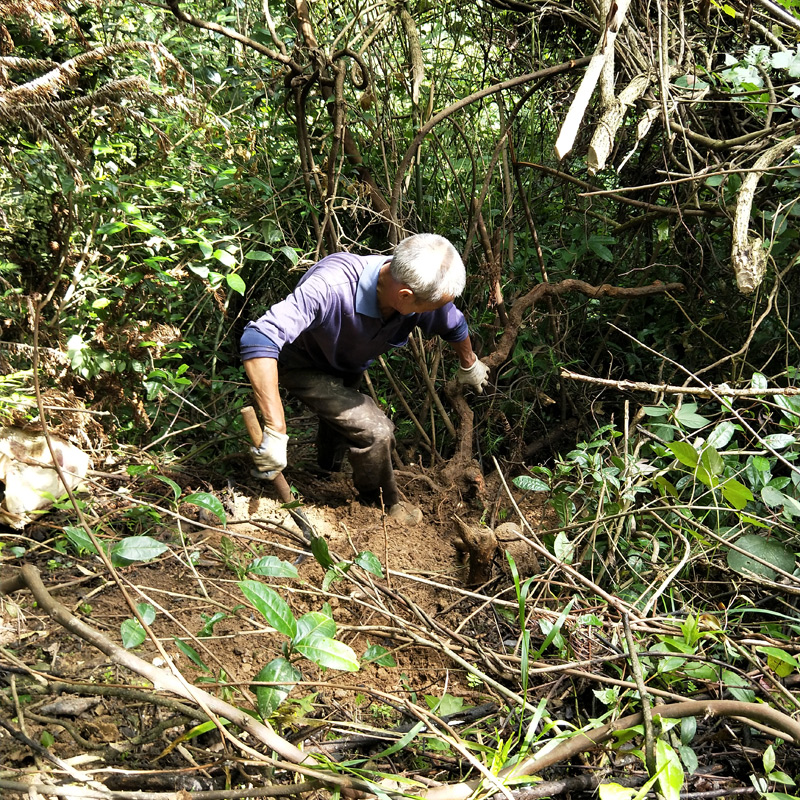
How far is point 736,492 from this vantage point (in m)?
1.98

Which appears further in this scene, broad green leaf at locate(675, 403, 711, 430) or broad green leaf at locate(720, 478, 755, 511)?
broad green leaf at locate(675, 403, 711, 430)

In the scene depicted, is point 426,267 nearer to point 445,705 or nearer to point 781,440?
point 781,440

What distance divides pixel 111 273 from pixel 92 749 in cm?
242

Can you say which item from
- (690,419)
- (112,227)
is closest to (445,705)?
(690,419)

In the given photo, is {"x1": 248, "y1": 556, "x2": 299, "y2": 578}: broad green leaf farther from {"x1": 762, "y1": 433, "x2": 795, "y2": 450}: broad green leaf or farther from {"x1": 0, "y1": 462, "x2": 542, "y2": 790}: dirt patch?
{"x1": 762, "y1": 433, "x2": 795, "y2": 450}: broad green leaf

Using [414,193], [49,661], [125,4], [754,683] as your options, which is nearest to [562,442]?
[414,193]

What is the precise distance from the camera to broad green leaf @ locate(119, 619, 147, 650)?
4.60 ft

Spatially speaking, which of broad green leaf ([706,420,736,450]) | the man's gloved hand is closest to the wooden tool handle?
the man's gloved hand

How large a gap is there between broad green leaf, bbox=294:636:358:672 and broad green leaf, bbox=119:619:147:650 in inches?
14.0

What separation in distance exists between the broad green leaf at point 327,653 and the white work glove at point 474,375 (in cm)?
223

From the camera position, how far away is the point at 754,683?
1809mm

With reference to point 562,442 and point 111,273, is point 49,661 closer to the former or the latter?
point 111,273

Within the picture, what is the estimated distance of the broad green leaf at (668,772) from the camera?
1453 millimetres

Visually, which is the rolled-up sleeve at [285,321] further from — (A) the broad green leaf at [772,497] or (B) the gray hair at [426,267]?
(A) the broad green leaf at [772,497]
